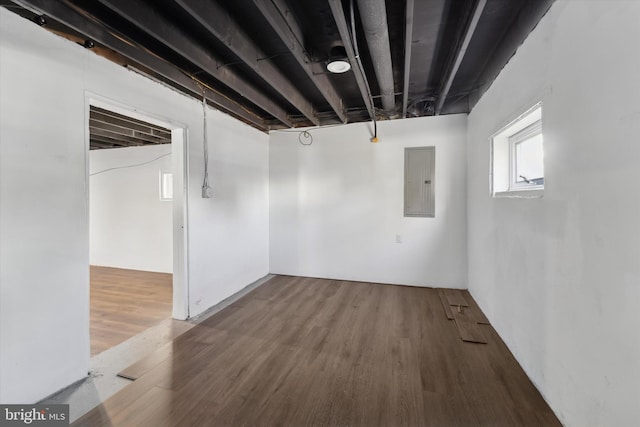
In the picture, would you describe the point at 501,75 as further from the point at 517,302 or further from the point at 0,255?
the point at 0,255

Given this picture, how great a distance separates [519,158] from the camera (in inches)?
92.9

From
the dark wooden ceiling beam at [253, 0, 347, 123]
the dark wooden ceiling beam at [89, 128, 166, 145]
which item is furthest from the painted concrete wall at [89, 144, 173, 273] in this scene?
the dark wooden ceiling beam at [253, 0, 347, 123]

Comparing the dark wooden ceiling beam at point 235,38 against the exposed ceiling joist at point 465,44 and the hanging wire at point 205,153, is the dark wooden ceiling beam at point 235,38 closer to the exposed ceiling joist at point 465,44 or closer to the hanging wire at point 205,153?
the hanging wire at point 205,153

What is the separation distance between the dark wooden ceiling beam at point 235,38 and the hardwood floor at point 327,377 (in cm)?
238

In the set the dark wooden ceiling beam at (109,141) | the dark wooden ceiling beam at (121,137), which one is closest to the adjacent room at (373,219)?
the dark wooden ceiling beam at (121,137)

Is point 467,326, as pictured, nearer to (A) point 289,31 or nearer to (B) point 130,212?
(A) point 289,31

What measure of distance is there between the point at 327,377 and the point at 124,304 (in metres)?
2.77

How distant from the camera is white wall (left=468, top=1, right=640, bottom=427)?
1.02m

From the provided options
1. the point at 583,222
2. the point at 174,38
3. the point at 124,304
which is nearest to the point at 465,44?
the point at 583,222

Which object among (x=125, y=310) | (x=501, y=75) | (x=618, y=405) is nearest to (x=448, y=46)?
(x=501, y=75)

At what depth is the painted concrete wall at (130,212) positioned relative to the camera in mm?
4711

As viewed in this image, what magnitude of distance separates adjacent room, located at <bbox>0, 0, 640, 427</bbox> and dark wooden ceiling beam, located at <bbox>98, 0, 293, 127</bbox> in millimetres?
16

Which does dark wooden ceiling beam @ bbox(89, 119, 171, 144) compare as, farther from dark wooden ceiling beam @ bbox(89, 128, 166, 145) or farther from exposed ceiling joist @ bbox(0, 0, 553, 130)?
exposed ceiling joist @ bbox(0, 0, 553, 130)

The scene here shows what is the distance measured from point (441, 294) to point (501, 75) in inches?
98.4
